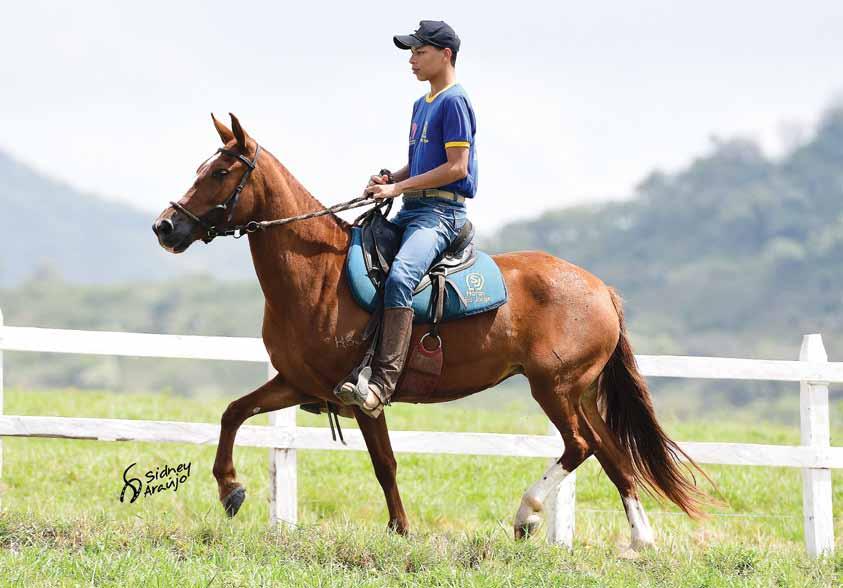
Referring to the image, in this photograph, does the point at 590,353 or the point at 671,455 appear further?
the point at 671,455

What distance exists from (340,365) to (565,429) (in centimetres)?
153

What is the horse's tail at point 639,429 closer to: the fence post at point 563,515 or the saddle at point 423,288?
the fence post at point 563,515

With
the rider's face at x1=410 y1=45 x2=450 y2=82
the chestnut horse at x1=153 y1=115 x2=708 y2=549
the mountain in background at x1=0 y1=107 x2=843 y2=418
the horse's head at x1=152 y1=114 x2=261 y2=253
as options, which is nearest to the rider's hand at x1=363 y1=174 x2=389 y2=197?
the chestnut horse at x1=153 y1=115 x2=708 y2=549

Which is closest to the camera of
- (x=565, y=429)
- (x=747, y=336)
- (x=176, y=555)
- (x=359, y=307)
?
(x=176, y=555)

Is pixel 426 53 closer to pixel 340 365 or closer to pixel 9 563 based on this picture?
pixel 340 365

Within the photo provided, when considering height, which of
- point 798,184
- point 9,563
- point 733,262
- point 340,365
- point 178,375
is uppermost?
point 798,184

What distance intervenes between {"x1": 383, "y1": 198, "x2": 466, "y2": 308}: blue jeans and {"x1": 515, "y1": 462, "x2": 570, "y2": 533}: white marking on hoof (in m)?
1.45

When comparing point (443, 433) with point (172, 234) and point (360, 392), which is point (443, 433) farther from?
point (172, 234)

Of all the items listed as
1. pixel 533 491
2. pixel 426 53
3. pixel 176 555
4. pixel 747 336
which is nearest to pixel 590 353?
pixel 533 491

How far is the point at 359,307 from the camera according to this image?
20.2ft

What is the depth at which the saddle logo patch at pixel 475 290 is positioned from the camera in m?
6.25

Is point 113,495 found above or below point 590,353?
below

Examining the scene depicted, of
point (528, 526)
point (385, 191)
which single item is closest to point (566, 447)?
point (528, 526)

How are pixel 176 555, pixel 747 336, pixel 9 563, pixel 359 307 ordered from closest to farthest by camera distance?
1. pixel 9 563
2. pixel 176 555
3. pixel 359 307
4. pixel 747 336
